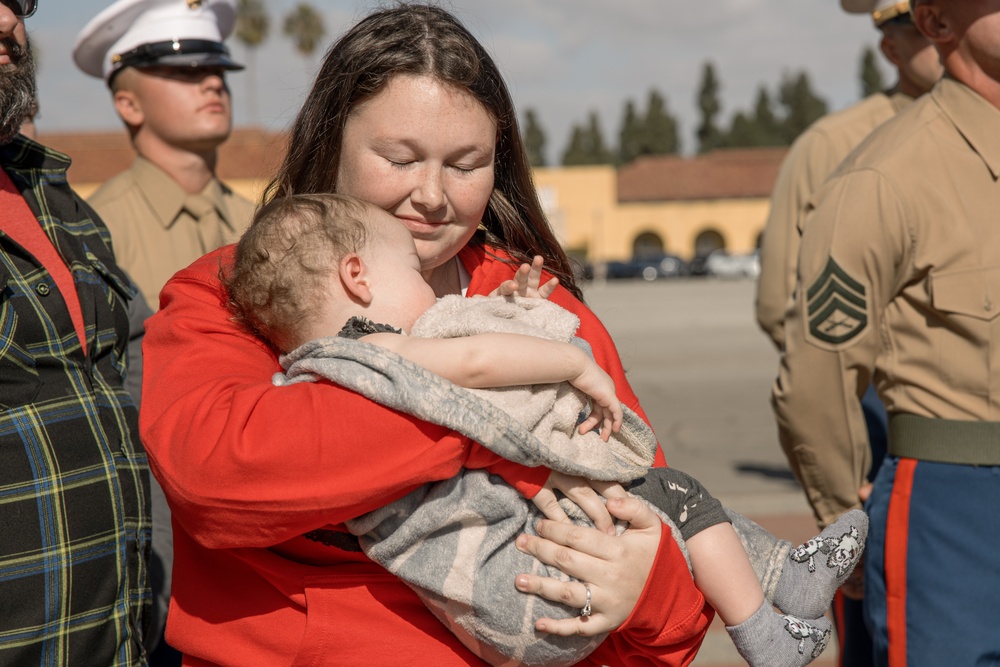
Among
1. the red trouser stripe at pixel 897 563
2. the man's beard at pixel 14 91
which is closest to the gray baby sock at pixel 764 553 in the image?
the red trouser stripe at pixel 897 563

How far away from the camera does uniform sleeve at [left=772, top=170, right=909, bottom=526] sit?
296cm

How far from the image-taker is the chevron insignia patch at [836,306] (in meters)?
2.99

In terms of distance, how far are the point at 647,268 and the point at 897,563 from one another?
5011cm

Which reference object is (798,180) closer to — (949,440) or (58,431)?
(949,440)

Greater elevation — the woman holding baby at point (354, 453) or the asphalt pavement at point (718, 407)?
the woman holding baby at point (354, 453)

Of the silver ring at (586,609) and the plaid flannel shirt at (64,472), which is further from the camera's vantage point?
the plaid flannel shirt at (64,472)

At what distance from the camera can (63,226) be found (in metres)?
2.62

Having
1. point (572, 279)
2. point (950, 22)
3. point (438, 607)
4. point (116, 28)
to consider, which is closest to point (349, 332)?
point (438, 607)

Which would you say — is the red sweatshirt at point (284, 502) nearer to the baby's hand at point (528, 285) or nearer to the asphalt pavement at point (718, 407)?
the baby's hand at point (528, 285)

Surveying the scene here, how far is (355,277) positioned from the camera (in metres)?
1.90

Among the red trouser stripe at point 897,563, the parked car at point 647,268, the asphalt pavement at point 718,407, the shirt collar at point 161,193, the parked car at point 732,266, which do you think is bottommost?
the parked car at point 647,268

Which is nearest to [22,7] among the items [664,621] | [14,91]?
[14,91]

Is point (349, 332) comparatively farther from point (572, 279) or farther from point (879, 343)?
point (879, 343)

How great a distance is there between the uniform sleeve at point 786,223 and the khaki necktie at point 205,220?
244cm
